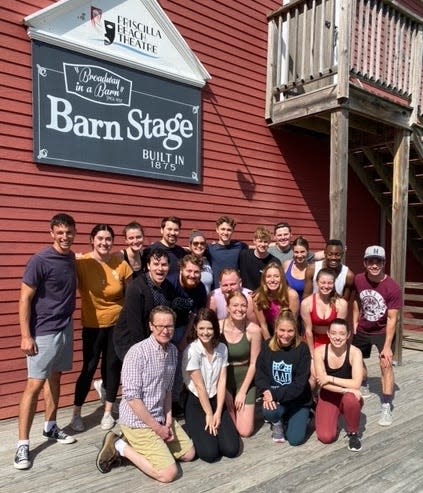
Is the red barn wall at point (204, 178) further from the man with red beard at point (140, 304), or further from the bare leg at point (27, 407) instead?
the man with red beard at point (140, 304)

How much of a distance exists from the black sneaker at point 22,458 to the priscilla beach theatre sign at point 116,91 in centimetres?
247

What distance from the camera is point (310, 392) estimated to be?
386 cm

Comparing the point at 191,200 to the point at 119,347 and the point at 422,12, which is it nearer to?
the point at 119,347

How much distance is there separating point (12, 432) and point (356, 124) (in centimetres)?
587

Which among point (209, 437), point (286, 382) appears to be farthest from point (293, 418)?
point (209, 437)

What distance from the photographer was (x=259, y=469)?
324 cm

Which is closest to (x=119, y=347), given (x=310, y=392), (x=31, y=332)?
(x=31, y=332)

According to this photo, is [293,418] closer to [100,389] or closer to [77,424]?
[77,424]

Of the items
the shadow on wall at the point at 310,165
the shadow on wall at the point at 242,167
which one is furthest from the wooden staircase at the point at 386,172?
the shadow on wall at the point at 242,167

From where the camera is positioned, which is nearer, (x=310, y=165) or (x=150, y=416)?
(x=150, y=416)

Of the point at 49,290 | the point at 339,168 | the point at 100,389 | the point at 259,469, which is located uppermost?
the point at 339,168

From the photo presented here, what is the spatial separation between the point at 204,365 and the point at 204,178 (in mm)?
2812

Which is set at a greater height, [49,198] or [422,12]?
[422,12]

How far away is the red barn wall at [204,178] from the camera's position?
13.6 ft
